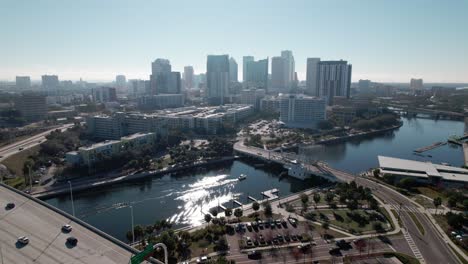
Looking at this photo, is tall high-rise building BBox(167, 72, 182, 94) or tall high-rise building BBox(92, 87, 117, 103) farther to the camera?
tall high-rise building BBox(167, 72, 182, 94)

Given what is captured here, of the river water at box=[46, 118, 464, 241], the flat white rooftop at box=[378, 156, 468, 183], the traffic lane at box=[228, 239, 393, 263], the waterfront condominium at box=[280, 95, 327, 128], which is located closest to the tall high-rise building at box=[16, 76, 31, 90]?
the waterfront condominium at box=[280, 95, 327, 128]

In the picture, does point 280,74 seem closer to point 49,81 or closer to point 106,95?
point 106,95

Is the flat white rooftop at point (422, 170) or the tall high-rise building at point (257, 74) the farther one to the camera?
the tall high-rise building at point (257, 74)

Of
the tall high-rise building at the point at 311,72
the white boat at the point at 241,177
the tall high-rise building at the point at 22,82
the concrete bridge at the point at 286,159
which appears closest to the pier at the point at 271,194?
the white boat at the point at 241,177

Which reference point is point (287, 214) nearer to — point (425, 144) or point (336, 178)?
point (336, 178)

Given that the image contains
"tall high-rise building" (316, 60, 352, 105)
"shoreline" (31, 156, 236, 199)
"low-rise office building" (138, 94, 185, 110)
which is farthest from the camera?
"tall high-rise building" (316, 60, 352, 105)

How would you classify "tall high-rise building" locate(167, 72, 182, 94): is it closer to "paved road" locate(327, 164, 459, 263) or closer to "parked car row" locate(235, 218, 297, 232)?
"paved road" locate(327, 164, 459, 263)

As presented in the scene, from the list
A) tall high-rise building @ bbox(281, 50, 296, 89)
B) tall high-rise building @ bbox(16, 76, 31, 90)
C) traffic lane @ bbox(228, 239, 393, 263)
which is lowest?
traffic lane @ bbox(228, 239, 393, 263)

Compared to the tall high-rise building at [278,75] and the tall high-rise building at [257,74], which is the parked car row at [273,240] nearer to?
the tall high-rise building at [257,74]
